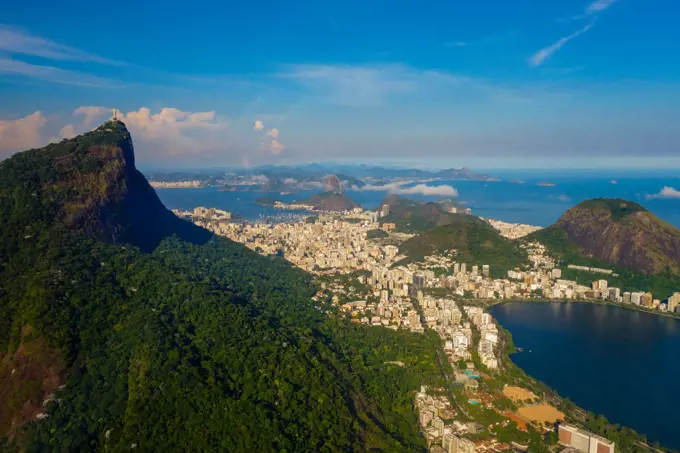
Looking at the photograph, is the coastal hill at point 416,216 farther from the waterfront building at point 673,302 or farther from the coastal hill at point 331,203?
the waterfront building at point 673,302

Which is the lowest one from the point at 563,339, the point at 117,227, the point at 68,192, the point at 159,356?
the point at 563,339

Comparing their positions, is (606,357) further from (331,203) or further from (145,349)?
(331,203)

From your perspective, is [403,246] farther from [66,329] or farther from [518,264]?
[66,329]

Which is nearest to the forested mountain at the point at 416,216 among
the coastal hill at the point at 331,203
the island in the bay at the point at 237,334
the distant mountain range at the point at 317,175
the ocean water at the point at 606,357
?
the coastal hill at the point at 331,203

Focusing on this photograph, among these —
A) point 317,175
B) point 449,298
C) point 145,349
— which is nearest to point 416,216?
point 449,298

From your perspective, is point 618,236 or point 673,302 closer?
point 673,302

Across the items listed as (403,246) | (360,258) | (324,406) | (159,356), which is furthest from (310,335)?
(403,246)

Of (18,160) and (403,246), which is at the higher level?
(18,160)
